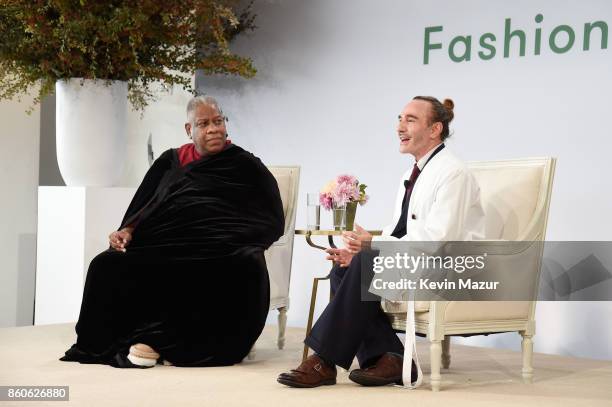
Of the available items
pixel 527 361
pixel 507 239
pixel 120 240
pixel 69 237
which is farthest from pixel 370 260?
pixel 69 237

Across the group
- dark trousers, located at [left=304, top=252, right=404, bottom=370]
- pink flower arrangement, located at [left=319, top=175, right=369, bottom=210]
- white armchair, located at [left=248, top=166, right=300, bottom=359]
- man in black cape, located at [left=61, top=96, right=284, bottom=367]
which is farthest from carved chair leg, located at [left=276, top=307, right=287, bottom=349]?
dark trousers, located at [left=304, top=252, right=404, bottom=370]

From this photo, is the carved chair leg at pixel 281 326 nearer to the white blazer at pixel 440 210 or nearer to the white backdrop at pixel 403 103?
the white backdrop at pixel 403 103

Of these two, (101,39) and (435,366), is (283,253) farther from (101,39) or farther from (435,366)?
(101,39)

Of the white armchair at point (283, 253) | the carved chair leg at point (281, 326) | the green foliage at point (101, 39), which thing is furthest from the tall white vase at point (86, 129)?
the carved chair leg at point (281, 326)

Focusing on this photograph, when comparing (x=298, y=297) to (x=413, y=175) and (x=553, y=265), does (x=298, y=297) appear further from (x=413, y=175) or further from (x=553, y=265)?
(x=413, y=175)

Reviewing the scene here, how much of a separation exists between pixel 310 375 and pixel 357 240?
0.61m

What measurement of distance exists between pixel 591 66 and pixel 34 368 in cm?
333

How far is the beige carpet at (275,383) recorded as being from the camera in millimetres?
3670

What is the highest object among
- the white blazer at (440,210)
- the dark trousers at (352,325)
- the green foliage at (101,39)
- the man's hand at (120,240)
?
the green foliage at (101,39)

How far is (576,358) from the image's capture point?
16.9ft

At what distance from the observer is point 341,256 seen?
406cm

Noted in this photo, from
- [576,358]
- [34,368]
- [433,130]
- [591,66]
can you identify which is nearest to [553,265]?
[576,358]

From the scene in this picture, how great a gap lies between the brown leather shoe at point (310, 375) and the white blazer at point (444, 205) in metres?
0.58

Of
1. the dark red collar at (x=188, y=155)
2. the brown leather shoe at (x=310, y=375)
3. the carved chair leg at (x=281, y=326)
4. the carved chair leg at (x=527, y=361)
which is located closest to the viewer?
the brown leather shoe at (x=310, y=375)
